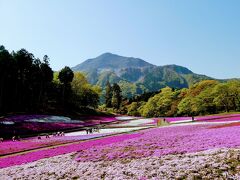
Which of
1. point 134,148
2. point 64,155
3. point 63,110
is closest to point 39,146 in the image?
point 64,155

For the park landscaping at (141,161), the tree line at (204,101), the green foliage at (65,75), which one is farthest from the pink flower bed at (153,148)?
the green foliage at (65,75)

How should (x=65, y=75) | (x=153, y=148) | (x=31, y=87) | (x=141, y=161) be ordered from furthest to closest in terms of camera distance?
1. (x=65, y=75)
2. (x=31, y=87)
3. (x=153, y=148)
4. (x=141, y=161)

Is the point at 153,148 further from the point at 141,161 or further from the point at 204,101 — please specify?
the point at 204,101

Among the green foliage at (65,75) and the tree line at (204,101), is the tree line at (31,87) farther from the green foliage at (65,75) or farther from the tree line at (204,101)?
the tree line at (204,101)

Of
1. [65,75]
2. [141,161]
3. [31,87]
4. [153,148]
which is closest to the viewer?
[141,161]

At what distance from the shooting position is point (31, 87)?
105812 mm

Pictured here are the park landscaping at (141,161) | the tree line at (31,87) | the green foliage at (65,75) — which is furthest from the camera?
the green foliage at (65,75)

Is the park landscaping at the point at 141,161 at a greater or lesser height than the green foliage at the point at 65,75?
lesser

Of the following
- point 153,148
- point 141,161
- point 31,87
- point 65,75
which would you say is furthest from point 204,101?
point 141,161

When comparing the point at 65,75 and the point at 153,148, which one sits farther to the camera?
the point at 65,75

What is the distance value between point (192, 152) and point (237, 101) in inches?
3501

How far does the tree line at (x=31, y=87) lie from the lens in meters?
88.4

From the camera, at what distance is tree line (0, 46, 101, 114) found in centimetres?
8844

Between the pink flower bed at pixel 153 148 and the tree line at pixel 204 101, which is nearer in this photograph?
the pink flower bed at pixel 153 148
